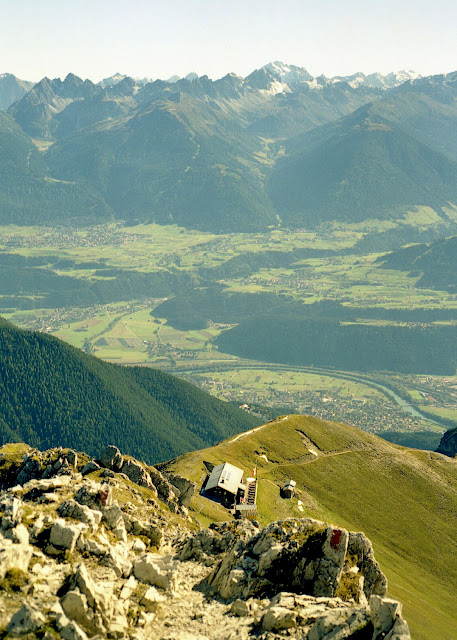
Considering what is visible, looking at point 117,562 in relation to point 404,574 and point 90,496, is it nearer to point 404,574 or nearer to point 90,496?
point 90,496

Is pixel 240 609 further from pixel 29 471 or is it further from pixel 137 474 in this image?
pixel 137 474

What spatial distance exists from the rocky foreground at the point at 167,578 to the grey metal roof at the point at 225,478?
198ft

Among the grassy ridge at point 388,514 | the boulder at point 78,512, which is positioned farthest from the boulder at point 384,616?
the grassy ridge at point 388,514

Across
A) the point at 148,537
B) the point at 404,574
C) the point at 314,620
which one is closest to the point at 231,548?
the point at 148,537

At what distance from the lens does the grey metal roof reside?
14838 cm

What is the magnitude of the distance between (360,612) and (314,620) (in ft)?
12.6

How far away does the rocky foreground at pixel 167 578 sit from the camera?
5038cm

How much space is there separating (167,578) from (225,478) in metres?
91.6

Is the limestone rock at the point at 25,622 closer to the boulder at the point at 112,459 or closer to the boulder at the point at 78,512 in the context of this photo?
the boulder at the point at 78,512

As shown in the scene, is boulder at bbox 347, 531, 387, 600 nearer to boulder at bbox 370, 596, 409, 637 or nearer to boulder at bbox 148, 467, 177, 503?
boulder at bbox 370, 596, 409, 637

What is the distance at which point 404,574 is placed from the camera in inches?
5787

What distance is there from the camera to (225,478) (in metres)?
152

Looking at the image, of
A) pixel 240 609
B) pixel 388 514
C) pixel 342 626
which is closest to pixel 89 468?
pixel 240 609

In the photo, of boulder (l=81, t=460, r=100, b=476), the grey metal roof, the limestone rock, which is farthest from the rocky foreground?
the grey metal roof
